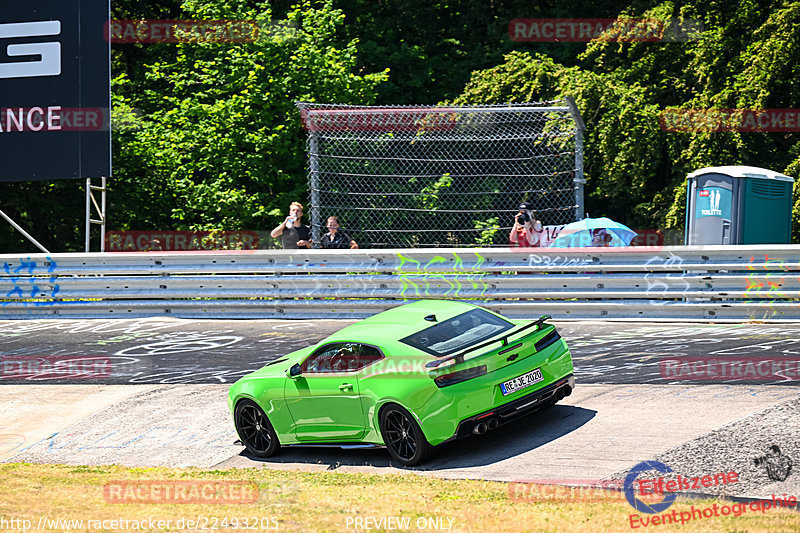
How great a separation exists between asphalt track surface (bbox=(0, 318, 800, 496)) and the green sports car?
28 cm

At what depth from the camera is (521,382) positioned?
377 inches

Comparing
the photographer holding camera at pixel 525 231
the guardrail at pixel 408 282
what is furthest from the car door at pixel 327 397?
the photographer holding camera at pixel 525 231

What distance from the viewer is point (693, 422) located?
947 cm

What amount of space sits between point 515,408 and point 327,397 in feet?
5.76

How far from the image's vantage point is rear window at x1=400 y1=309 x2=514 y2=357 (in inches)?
377

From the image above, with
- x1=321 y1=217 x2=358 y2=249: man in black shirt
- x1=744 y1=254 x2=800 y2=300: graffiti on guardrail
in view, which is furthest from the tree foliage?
x1=321 y1=217 x2=358 y2=249: man in black shirt

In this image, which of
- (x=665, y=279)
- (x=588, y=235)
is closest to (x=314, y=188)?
(x=588, y=235)

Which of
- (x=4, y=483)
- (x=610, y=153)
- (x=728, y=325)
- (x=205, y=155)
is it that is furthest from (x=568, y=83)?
(x=4, y=483)

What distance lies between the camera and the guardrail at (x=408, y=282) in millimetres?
13969

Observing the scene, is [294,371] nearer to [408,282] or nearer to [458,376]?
[458,376]

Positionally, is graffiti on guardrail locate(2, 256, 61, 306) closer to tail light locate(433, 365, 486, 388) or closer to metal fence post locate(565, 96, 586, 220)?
metal fence post locate(565, 96, 586, 220)
